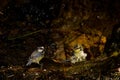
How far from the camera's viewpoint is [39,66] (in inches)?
136

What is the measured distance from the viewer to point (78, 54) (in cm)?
357

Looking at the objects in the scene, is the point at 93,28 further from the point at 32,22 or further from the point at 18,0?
the point at 18,0

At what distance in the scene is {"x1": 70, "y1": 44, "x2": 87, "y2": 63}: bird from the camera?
11.5ft

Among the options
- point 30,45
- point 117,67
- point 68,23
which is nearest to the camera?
point 117,67

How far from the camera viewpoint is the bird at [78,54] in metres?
3.50

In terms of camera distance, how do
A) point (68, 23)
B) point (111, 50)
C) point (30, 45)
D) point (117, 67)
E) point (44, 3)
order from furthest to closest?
point (44, 3) < point (68, 23) < point (30, 45) < point (111, 50) < point (117, 67)

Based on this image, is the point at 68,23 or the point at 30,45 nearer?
the point at 30,45

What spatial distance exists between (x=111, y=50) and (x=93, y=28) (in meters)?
0.54

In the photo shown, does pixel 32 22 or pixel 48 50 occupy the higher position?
pixel 32 22

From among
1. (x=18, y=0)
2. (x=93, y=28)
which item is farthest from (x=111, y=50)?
(x=18, y=0)

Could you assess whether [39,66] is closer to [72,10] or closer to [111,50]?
[111,50]

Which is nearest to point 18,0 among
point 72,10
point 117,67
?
point 72,10

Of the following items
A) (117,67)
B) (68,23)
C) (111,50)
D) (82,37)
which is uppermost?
(68,23)

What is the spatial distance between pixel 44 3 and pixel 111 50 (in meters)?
1.41
